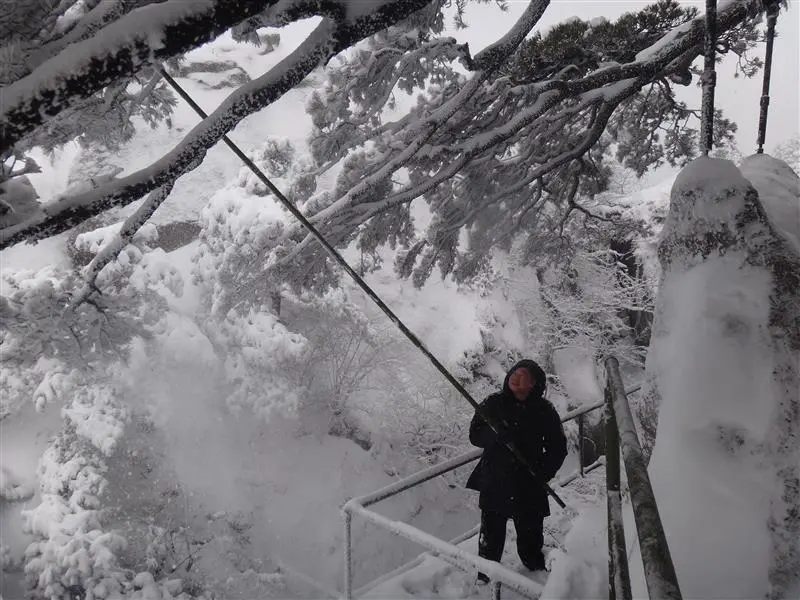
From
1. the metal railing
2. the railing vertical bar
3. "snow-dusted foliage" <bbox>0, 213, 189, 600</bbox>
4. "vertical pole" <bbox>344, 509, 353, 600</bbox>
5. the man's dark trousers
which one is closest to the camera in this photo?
the railing vertical bar

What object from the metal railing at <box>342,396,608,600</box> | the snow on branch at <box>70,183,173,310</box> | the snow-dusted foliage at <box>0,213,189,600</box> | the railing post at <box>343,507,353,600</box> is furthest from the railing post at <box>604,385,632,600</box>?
the snow-dusted foliage at <box>0,213,189,600</box>

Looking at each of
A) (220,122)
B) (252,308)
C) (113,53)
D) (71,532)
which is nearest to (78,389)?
(71,532)

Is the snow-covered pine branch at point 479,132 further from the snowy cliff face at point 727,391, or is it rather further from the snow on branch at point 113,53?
the snow on branch at point 113,53

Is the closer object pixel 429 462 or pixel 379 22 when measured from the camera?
pixel 379 22

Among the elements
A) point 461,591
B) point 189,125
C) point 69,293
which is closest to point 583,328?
point 461,591

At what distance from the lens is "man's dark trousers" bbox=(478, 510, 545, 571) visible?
3078mm

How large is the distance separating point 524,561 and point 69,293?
11.7 ft

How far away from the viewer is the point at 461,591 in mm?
3365

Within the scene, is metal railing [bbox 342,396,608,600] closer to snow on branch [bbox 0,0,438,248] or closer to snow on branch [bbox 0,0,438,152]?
snow on branch [bbox 0,0,438,248]

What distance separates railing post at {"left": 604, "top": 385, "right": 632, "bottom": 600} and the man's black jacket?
4.72 ft

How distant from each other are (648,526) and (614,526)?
0.96 ft

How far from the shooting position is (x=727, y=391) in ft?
5.86

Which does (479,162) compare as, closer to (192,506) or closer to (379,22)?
(379,22)

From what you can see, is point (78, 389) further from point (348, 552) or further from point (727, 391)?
point (727, 391)
